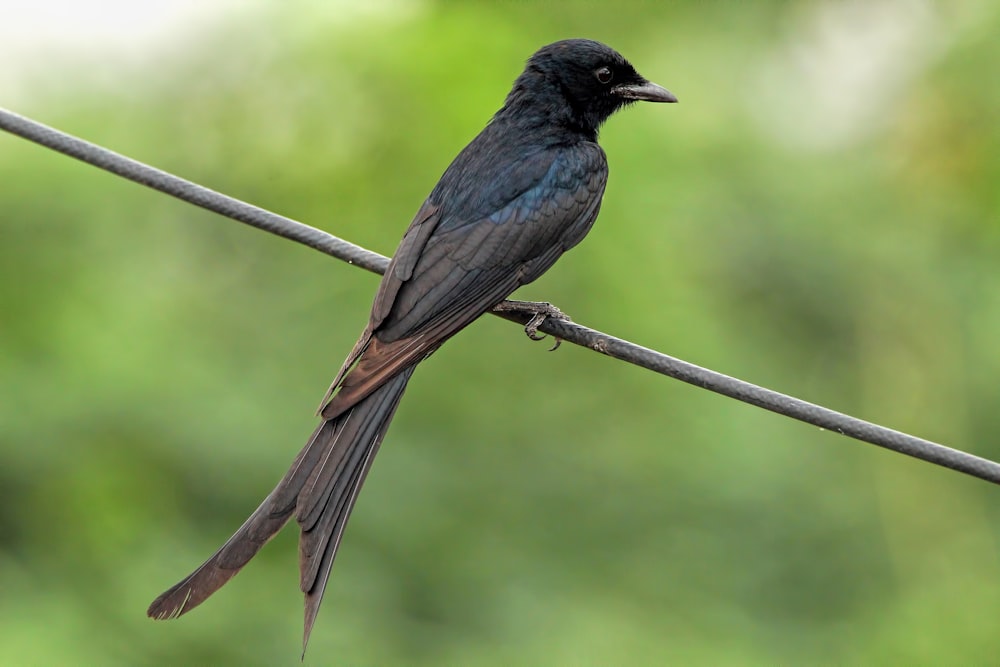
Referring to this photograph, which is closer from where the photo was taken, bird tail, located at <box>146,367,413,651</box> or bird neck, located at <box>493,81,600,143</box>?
bird tail, located at <box>146,367,413,651</box>

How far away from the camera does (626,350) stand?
11.5 ft

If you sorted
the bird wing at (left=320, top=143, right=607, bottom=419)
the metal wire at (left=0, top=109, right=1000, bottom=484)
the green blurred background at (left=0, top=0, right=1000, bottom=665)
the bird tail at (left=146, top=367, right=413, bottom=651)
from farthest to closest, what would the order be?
the green blurred background at (left=0, top=0, right=1000, bottom=665) < the bird wing at (left=320, top=143, right=607, bottom=419) < the bird tail at (left=146, top=367, right=413, bottom=651) < the metal wire at (left=0, top=109, right=1000, bottom=484)

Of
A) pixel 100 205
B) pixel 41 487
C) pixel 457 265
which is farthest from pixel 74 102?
pixel 457 265

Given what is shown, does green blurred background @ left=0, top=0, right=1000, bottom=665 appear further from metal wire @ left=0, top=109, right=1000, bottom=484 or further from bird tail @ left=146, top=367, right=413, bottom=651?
metal wire @ left=0, top=109, right=1000, bottom=484

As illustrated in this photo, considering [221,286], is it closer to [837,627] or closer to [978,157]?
[837,627]

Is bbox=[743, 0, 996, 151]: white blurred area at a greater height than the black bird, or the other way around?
bbox=[743, 0, 996, 151]: white blurred area

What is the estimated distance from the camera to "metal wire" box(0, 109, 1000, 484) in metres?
3.24

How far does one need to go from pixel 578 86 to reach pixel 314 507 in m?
2.28

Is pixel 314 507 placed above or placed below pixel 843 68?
below

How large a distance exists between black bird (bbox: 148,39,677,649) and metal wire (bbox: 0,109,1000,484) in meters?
0.38

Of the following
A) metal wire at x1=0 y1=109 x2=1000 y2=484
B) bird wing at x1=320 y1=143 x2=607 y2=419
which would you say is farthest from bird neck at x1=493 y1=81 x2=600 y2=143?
metal wire at x1=0 y1=109 x2=1000 y2=484

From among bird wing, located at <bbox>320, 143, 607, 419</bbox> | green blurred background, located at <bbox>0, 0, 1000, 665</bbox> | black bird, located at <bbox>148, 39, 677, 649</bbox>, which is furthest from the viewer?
green blurred background, located at <bbox>0, 0, 1000, 665</bbox>

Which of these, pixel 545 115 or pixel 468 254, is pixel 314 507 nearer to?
pixel 468 254

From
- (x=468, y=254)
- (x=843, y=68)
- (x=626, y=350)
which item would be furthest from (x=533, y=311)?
(x=843, y=68)
